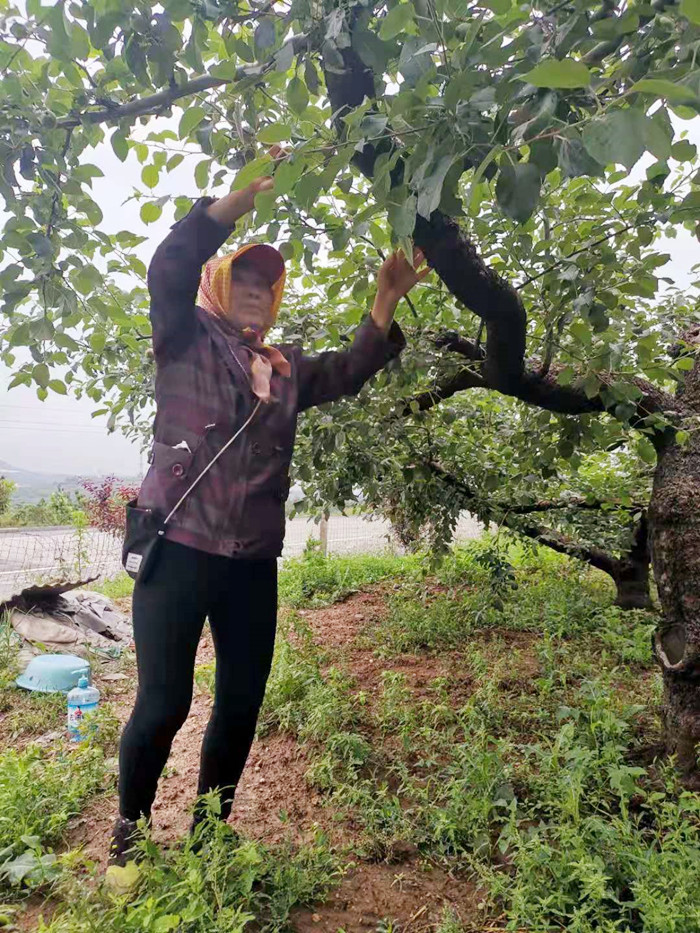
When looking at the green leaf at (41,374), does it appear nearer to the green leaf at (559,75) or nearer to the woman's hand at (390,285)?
the woman's hand at (390,285)

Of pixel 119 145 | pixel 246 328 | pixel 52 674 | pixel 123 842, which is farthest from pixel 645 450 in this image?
pixel 52 674

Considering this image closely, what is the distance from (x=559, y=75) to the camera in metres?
0.58

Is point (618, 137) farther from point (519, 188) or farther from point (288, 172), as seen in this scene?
point (288, 172)

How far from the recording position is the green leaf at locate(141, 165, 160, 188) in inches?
58.4

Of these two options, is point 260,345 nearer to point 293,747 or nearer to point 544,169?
point 544,169

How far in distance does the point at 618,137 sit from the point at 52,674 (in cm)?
369

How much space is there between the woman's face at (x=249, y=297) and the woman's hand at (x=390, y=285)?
0.30 metres

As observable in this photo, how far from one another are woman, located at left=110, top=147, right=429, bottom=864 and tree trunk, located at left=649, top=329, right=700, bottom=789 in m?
1.33

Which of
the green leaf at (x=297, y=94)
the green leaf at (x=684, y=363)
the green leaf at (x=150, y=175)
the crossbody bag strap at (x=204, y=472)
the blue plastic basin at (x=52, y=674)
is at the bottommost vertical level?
the blue plastic basin at (x=52, y=674)

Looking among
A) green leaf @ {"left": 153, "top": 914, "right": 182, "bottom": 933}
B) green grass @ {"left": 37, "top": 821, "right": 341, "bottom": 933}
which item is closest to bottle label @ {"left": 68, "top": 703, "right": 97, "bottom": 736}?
green grass @ {"left": 37, "top": 821, "right": 341, "bottom": 933}

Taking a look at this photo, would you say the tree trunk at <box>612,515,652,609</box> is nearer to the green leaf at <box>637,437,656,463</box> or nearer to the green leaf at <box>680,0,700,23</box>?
the green leaf at <box>637,437,656,463</box>

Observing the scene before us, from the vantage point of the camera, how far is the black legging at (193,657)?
1462 mm

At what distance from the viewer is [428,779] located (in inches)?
90.7

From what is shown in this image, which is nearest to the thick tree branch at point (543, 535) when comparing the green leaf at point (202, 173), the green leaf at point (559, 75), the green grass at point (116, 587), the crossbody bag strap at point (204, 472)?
the crossbody bag strap at point (204, 472)
